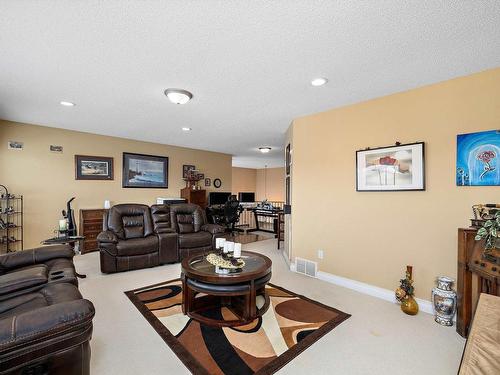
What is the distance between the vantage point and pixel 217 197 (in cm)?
728

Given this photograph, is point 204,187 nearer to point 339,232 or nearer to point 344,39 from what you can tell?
point 339,232

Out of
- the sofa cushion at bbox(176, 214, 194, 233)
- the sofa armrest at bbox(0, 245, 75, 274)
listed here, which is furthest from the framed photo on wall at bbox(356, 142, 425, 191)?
the sofa armrest at bbox(0, 245, 75, 274)

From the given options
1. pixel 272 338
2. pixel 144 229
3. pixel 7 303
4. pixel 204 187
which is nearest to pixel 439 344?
pixel 272 338

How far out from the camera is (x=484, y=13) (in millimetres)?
1537

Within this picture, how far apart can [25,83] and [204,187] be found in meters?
4.85

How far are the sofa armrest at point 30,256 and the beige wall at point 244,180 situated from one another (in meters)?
8.55

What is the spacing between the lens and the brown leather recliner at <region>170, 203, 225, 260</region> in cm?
428

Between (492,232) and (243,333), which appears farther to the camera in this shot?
(243,333)

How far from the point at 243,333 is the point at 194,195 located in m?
4.80

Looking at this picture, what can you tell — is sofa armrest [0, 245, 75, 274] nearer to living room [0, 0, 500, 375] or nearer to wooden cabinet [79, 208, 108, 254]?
living room [0, 0, 500, 375]

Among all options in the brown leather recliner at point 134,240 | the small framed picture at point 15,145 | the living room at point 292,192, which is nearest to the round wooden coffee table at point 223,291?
the living room at point 292,192

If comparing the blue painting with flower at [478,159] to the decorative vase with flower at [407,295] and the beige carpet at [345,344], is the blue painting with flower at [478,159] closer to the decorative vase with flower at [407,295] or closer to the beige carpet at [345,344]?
the decorative vase with flower at [407,295]

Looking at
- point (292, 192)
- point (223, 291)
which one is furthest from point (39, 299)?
point (292, 192)

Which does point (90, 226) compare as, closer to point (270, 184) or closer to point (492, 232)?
point (492, 232)
